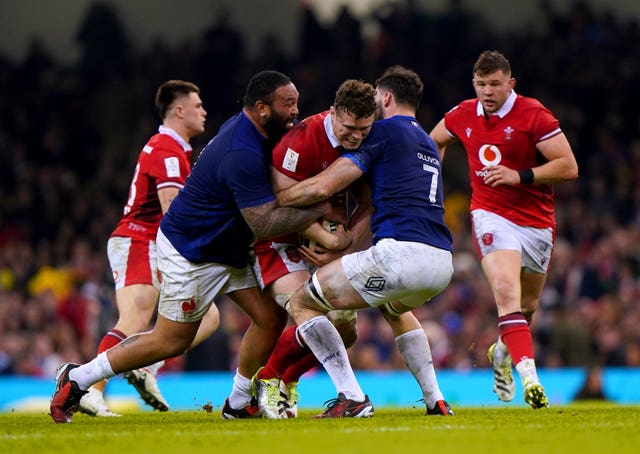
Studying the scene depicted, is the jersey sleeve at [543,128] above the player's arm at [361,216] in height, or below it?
above

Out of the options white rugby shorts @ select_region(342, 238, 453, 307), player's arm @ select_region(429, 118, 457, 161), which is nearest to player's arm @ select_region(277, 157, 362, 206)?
white rugby shorts @ select_region(342, 238, 453, 307)

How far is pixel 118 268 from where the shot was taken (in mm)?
9352

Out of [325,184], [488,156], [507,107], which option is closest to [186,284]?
[325,184]

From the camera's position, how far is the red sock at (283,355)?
25.9 ft

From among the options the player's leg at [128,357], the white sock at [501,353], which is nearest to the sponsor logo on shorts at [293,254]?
the player's leg at [128,357]

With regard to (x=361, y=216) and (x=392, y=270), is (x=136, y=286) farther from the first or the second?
(x=392, y=270)

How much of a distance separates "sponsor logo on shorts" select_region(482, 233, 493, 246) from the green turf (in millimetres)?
1616

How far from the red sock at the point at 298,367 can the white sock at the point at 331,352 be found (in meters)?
0.55

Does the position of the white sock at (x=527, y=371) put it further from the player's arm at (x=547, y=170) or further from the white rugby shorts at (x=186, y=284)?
the white rugby shorts at (x=186, y=284)

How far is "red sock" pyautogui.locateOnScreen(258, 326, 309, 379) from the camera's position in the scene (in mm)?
7902

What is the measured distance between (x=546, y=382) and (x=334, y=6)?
11352 millimetres

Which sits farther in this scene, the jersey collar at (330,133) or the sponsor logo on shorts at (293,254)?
the sponsor logo on shorts at (293,254)

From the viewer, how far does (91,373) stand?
25.2 feet

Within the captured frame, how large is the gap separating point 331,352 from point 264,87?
72.9 inches
